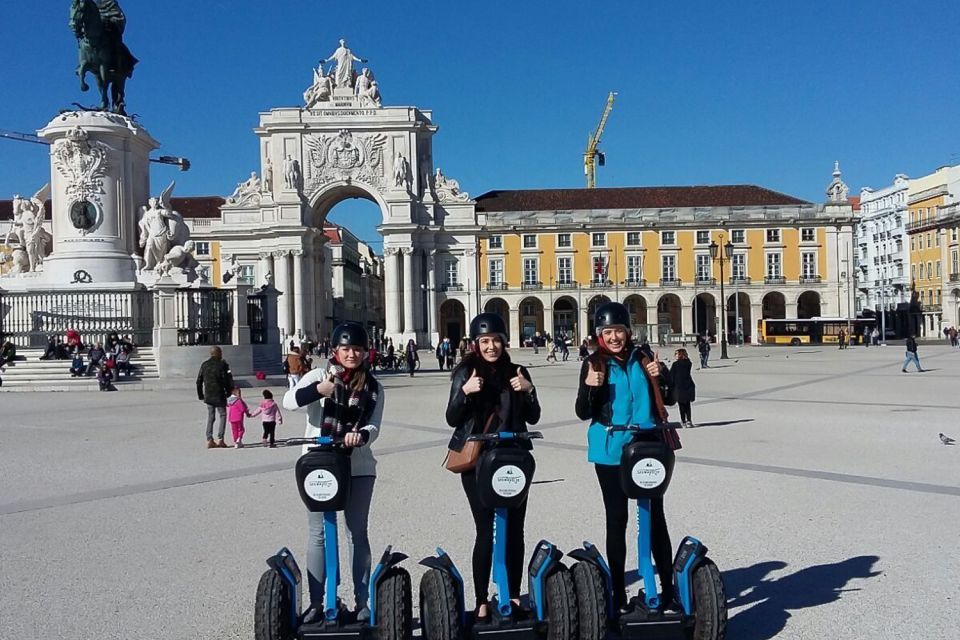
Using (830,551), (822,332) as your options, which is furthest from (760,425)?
(822,332)

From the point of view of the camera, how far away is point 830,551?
20.1ft

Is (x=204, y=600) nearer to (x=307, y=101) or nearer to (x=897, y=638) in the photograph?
(x=897, y=638)

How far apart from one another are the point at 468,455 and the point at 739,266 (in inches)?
2946

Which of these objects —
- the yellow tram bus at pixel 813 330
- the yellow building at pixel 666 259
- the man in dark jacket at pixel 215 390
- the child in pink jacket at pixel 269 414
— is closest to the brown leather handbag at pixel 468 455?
the child in pink jacket at pixel 269 414

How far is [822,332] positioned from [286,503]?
64.7 metres

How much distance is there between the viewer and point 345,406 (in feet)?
14.3

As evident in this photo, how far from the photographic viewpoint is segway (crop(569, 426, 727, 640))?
167 inches

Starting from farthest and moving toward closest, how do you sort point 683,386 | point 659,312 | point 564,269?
point 659,312
point 564,269
point 683,386

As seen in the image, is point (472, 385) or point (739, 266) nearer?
point (472, 385)

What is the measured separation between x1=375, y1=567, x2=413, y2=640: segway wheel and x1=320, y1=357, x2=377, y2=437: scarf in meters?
0.76

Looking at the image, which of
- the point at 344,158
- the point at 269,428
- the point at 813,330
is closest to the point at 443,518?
the point at 269,428

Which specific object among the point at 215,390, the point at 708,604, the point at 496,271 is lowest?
the point at 708,604

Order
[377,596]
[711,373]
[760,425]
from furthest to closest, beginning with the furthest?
[711,373] < [760,425] < [377,596]

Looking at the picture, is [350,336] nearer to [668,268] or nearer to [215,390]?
[215,390]
